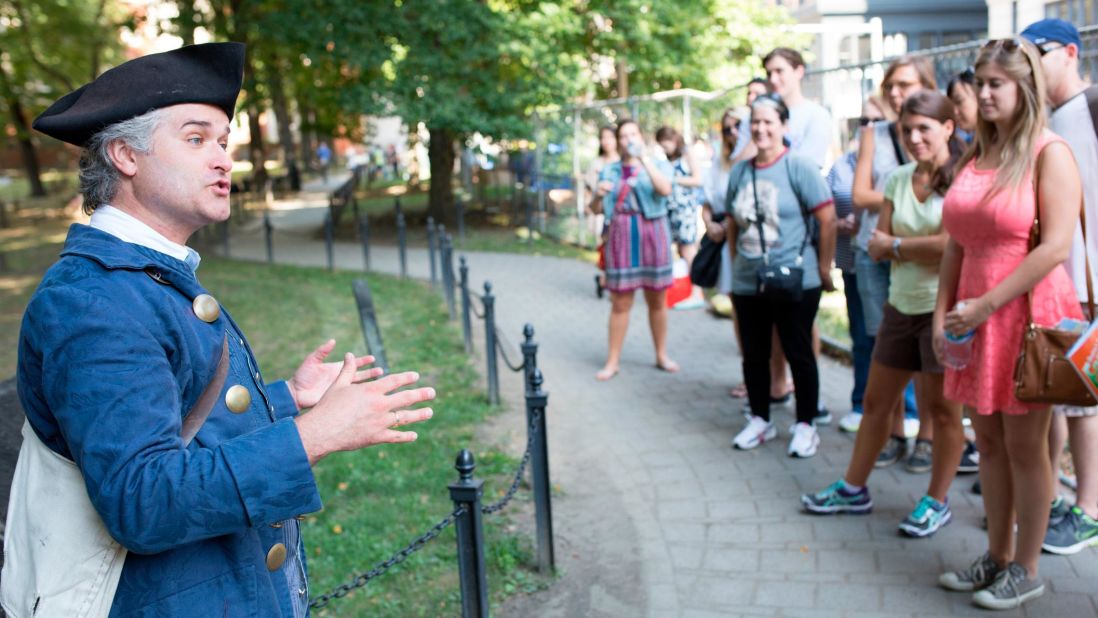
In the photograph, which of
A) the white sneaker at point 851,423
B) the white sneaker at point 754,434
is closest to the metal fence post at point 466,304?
the white sneaker at point 754,434

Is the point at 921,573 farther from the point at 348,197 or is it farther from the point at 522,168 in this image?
the point at 348,197

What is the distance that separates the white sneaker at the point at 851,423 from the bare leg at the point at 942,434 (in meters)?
1.57

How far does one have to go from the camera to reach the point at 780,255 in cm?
596

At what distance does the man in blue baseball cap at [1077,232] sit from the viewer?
4.28 m

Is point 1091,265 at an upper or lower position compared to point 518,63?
lower

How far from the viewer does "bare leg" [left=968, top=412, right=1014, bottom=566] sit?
4.15 metres

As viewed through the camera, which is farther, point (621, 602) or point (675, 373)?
point (675, 373)

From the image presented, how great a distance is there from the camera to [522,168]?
22000 millimetres

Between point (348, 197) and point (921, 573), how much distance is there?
2243cm

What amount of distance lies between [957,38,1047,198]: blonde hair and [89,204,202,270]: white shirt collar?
3147 millimetres

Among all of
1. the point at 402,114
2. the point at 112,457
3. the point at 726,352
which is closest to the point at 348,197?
the point at 402,114

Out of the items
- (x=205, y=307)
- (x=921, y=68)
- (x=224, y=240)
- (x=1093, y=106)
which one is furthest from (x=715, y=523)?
(x=224, y=240)

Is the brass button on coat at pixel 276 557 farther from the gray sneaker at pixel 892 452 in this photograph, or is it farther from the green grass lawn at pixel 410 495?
the gray sneaker at pixel 892 452

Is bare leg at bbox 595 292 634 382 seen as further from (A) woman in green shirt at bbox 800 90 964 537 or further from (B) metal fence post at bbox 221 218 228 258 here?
(B) metal fence post at bbox 221 218 228 258
